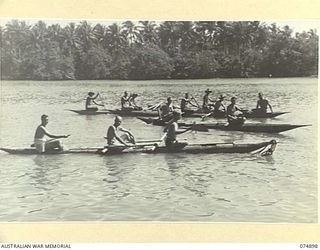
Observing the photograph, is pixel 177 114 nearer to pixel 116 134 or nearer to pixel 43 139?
pixel 116 134

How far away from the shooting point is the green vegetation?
4.89ft

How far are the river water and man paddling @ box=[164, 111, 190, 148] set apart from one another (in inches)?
0.8

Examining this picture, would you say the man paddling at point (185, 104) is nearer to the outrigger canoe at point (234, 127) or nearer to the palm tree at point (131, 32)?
the outrigger canoe at point (234, 127)

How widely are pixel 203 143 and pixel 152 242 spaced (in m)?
0.25

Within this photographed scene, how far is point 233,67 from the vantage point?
5.02 ft

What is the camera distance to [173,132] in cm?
152

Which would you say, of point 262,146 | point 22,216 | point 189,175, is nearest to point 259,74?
point 262,146

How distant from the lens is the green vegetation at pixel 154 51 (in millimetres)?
1490

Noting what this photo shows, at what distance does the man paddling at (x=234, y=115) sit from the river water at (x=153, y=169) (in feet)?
0.06

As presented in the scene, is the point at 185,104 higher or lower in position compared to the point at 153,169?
higher

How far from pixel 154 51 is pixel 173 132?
0.19m

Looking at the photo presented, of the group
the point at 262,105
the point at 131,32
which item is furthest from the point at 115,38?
the point at 262,105

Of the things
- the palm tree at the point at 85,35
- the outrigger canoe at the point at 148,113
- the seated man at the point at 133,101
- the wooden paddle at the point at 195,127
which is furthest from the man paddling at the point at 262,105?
the palm tree at the point at 85,35

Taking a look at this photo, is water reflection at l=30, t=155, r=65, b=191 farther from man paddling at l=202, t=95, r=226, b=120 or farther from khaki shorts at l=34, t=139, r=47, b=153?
man paddling at l=202, t=95, r=226, b=120
